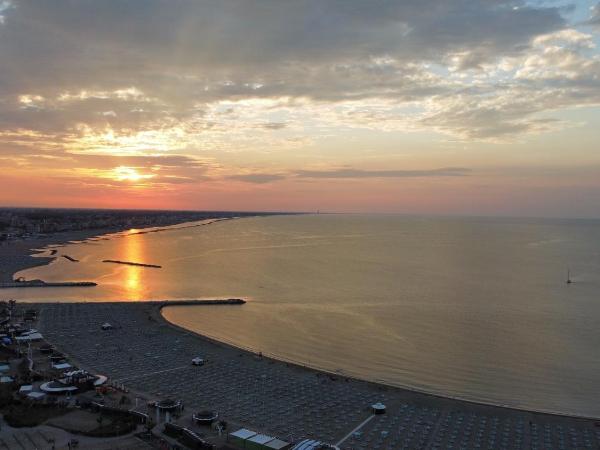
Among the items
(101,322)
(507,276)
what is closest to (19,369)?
(101,322)

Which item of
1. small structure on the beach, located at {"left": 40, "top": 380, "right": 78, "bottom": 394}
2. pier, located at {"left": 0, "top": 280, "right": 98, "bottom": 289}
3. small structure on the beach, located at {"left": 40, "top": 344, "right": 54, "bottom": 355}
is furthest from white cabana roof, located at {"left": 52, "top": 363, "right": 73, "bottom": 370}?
pier, located at {"left": 0, "top": 280, "right": 98, "bottom": 289}

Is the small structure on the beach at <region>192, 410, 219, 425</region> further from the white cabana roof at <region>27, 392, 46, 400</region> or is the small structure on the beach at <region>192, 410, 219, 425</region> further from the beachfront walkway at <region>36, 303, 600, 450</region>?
the white cabana roof at <region>27, 392, 46, 400</region>

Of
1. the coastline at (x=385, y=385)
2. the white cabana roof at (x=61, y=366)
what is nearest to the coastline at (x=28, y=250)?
the coastline at (x=385, y=385)

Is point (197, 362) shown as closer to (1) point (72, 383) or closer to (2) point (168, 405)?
(1) point (72, 383)

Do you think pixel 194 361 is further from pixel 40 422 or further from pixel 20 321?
pixel 20 321

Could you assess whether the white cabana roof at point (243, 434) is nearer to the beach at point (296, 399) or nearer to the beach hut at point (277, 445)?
the beach hut at point (277, 445)
